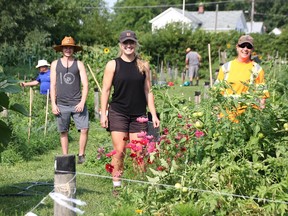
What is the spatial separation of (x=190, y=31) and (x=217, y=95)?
3103 centimetres

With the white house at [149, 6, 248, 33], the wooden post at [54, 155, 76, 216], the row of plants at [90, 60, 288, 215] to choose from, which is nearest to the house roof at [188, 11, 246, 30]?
the white house at [149, 6, 248, 33]

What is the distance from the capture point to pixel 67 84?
728 centimetres

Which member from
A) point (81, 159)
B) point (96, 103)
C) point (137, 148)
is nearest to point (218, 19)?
point (96, 103)

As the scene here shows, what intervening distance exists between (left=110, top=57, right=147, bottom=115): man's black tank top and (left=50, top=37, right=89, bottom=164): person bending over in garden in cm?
170

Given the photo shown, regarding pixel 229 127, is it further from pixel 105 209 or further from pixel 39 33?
pixel 39 33

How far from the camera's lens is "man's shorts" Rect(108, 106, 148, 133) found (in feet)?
18.4

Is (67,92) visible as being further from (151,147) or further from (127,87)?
(151,147)

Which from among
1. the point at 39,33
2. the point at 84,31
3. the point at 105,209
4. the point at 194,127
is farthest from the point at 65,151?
the point at 84,31

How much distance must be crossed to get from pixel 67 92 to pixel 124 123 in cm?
184

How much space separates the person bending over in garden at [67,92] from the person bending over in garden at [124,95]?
1.66 m

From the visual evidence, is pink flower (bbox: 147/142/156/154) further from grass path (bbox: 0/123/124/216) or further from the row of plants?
grass path (bbox: 0/123/124/216)

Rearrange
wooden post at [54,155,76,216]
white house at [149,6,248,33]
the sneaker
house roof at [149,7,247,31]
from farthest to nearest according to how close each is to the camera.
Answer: house roof at [149,7,247,31] < white house at [149,6,248,33] < the sneaker < wooden post at [54,155,76,216]

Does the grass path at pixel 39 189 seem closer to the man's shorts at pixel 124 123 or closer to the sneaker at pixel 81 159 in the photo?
the sneaker at pixel 81 159

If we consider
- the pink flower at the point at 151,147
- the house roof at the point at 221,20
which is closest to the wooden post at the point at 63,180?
the pink flower at the point at 151,147
